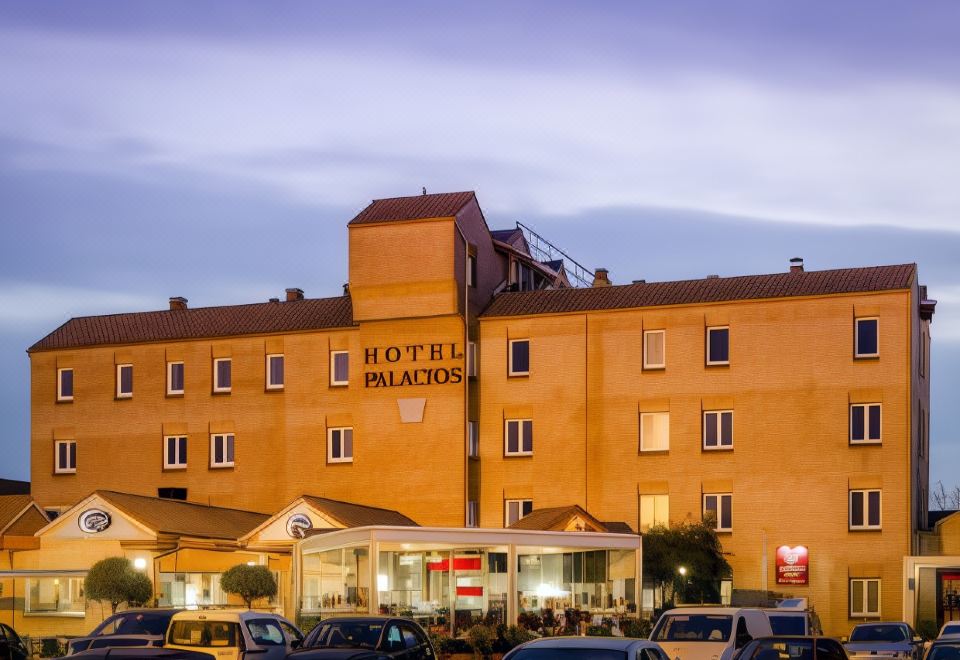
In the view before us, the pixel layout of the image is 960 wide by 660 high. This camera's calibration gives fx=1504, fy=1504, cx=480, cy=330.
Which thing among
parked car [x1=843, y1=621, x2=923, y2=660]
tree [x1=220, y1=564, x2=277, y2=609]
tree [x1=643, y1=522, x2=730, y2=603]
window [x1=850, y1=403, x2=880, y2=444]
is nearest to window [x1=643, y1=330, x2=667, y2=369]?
tree [x1=643, y1=522, x2=730, y2=603]

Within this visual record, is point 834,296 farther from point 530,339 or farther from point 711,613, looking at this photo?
point 711,613

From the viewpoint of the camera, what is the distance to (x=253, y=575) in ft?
168

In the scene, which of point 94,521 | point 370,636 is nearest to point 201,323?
point 94,521

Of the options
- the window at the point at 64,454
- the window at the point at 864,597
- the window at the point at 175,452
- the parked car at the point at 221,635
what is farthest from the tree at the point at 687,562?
the parked car at the point at 221,635

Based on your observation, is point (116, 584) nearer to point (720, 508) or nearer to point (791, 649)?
point (720, 508)

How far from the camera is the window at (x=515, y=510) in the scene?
61750 mm

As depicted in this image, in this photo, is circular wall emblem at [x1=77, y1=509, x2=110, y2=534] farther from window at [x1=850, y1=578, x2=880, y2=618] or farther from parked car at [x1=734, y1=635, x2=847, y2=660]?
parked car at [x1=734, y1=635, x2=847, y2=660]

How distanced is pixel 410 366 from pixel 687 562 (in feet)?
48.0

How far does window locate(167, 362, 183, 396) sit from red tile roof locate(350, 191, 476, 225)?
11.2 metres

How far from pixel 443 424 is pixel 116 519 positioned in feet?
48.6

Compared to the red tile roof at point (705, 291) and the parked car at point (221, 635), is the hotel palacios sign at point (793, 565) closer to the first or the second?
the red tile roof at point (705, 291)

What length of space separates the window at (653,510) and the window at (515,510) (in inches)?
183

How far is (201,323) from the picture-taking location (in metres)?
69.2

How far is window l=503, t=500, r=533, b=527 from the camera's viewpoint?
61750 millimetres
